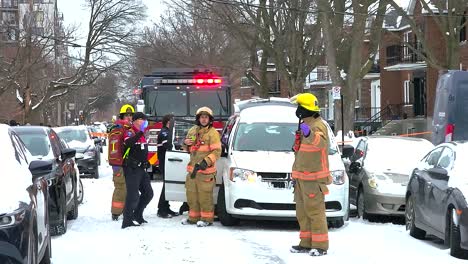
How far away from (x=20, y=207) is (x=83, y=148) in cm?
1619

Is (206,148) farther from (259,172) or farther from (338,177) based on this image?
(338,177)

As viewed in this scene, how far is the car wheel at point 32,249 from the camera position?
17.1ft

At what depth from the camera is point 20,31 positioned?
3441cm

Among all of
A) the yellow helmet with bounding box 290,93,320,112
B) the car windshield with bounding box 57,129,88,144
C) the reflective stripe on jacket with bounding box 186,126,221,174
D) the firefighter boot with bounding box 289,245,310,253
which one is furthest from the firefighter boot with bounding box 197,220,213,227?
the car windshield with bounding box 57,129,88,144

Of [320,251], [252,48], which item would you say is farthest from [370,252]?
[252,48]

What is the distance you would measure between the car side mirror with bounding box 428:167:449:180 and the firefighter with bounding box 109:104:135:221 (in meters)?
4.25

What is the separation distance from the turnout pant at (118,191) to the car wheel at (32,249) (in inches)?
193

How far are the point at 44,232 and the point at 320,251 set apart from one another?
10.1 feet

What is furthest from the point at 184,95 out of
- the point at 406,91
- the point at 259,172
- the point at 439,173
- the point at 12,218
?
the point at 406,91

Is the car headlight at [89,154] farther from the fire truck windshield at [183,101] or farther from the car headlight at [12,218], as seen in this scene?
the car headlight at [12,218]

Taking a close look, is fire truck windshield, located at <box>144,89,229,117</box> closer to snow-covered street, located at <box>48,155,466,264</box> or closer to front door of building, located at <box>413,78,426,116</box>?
snow-covered street, located at <box>48,155,466,264</box>

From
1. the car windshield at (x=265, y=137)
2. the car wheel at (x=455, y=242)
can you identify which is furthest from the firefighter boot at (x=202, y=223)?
the car wheel at (x=455, y=242)

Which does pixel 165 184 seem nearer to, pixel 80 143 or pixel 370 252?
pixel 370 252

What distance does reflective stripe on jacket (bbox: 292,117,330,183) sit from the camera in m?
7.89
